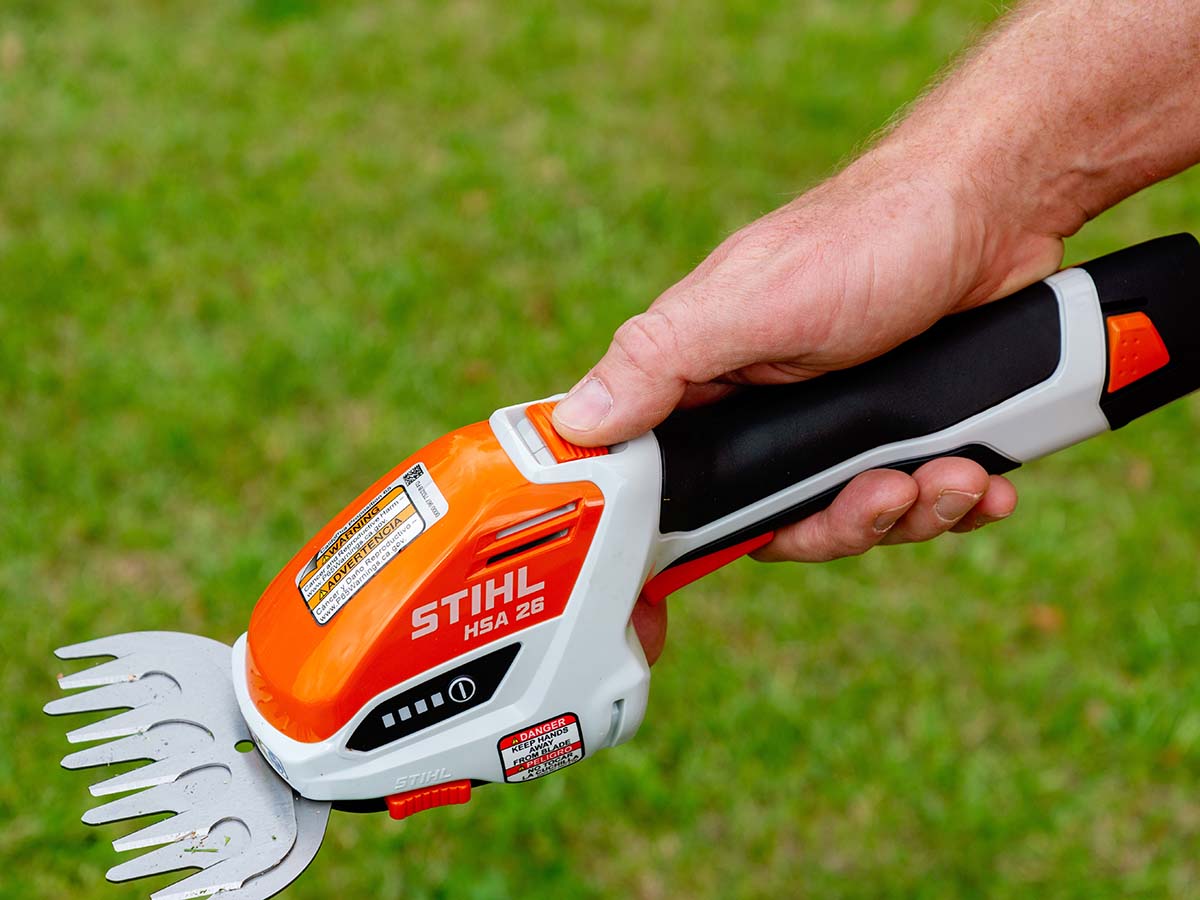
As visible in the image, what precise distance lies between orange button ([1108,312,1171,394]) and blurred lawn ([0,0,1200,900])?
1.15 m

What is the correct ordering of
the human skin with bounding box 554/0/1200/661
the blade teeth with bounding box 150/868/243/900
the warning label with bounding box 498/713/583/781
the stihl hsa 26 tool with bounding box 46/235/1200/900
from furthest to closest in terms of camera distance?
the human skin with bounding box 554/0/1200/661 < the warning label with bounding box 498/713/583/781 < the stihl hsa 26 tool with bounding box 46/235/1200/900 < the blade teeth with bounding box 150/868/243/900

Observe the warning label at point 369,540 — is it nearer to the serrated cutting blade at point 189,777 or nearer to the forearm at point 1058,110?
the serrated cutting blade at point 189,777

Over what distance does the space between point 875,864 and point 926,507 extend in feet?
3.79

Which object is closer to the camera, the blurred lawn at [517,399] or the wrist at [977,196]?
the wrist at [977,196]

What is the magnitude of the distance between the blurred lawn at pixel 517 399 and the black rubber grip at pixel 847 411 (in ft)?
3.68

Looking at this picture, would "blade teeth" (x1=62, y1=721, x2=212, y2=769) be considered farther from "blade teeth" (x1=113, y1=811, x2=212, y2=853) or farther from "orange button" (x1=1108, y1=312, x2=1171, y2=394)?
"orange button" (x1=1108, y1=312, x2=1171, y2=394)

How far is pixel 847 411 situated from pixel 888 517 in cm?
19

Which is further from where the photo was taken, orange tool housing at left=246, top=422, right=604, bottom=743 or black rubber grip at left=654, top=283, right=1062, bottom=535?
black rubber grip at left=654, top=283, right=1062, bottom=535

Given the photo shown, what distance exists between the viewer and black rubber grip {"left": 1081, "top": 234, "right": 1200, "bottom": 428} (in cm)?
181

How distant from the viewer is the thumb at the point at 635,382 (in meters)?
1.58

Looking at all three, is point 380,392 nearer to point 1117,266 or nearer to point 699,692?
point 699,692

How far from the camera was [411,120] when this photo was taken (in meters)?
4.55

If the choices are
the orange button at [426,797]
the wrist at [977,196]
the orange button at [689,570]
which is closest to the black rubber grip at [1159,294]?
the wrist at [977,196]

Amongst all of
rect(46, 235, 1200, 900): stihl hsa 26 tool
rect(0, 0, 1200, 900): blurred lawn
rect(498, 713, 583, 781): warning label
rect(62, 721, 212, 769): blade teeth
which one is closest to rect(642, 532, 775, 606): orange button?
rect(46, 235, 1200, 900): stihl hsa 26 tool
